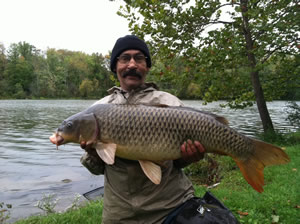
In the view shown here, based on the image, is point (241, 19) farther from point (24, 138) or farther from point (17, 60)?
point (17, 60)

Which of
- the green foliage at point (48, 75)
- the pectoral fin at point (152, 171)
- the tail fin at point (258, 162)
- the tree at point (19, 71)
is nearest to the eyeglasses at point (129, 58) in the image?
the pectoral fin at point (152, 171)

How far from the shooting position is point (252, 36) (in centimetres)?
846

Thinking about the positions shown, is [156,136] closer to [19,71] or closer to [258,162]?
[258,162]

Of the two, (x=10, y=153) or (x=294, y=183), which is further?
(x=10, y=153)

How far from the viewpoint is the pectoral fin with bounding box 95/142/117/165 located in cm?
194

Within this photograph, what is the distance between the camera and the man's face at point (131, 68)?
2.48 m

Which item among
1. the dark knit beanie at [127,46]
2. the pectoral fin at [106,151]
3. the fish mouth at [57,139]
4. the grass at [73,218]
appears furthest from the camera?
the grass at [73,218]

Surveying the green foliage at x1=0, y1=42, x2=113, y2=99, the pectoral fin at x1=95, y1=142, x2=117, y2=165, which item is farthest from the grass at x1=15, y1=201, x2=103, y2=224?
the green foliage at x1=0, y1=42, x2=113, y2=99

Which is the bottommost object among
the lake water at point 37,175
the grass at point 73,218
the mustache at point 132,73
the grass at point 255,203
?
the lake water at point 37,175

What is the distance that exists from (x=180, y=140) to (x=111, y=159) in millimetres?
575

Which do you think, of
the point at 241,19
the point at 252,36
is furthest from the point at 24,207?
the point at 252,36

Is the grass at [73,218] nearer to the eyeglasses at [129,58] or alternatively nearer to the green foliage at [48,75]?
the eyeglasses at [129,58]

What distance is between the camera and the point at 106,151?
1.99 m

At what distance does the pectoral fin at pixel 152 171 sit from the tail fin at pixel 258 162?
726 mm
